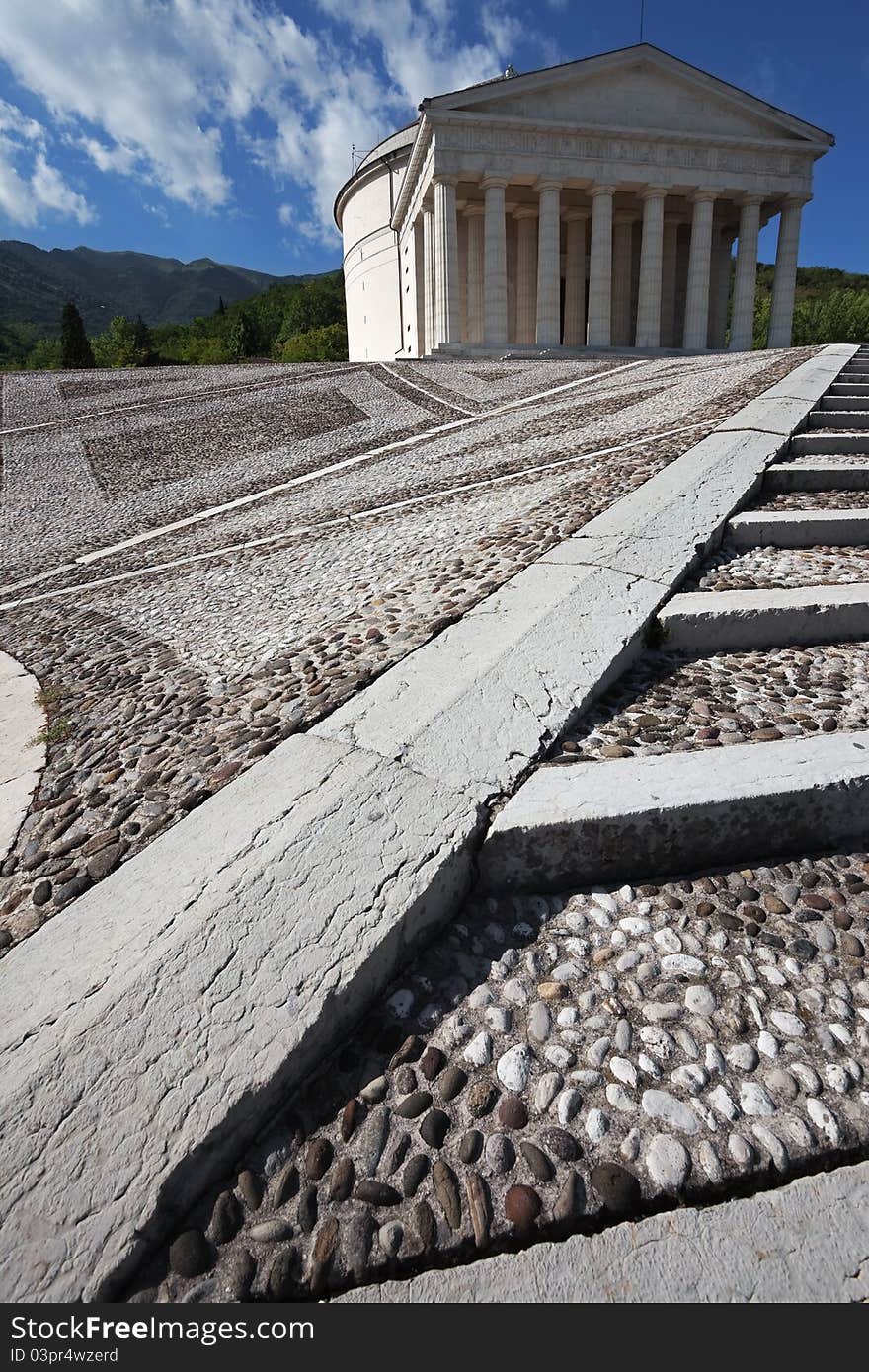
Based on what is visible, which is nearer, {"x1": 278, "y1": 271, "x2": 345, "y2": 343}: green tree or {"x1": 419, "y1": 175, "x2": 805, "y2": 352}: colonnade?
{"x1": 419, "y1": 175, "x2": 805, "y2": 352}: colonnade

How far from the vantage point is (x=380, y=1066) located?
1.46 m

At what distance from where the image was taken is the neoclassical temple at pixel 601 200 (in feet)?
85.6

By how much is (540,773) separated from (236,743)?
1051 millimetres

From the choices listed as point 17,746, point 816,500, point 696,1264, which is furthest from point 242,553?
point 696,1264

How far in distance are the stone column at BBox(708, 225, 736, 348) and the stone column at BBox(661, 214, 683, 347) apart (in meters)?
1.96

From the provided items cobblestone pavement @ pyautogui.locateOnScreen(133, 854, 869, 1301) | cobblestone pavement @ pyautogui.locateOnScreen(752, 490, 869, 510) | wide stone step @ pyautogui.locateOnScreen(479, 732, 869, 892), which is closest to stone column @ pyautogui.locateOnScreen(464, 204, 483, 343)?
cobblestone pavement @ pyautogui.locateOnScreen(752, 490, 869, 510)

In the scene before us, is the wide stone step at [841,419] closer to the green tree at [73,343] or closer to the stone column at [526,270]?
the stone column at [526,270]

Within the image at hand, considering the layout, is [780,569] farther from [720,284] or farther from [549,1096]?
[720,284]

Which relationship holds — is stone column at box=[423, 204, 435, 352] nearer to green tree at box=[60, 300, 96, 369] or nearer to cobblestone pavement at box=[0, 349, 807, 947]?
cobblestone pavement at box=[0, 349, 807, 947]

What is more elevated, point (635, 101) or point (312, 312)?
point (635, 101)

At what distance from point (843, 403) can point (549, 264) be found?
25.0 meters

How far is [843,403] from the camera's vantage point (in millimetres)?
7305

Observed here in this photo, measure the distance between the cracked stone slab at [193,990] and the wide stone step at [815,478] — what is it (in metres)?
3.98

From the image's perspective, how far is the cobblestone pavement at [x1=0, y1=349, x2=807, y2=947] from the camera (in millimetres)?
2396
